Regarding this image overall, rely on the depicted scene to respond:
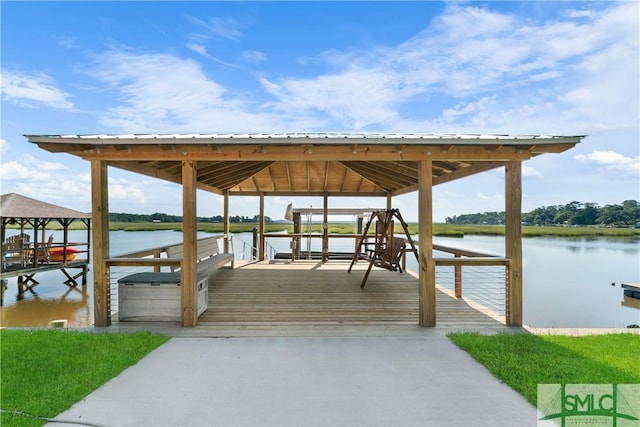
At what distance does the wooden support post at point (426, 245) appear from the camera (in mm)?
4625

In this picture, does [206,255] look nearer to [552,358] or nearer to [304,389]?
[304,389]

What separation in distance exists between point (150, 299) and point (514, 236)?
513cm

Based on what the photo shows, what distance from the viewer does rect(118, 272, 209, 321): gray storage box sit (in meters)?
4.78

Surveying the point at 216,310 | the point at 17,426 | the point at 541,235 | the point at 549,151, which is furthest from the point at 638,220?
the point at 17,426

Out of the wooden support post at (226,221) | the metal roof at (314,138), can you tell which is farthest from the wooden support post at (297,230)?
the metal roof at (314,138)

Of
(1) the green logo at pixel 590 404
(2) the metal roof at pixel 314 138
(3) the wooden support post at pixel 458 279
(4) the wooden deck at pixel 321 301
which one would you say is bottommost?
(4) the wooden deck at pixel 321 301

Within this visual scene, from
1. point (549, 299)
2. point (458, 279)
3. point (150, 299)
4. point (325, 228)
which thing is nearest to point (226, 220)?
point (325, 228)

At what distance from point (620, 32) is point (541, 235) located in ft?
136

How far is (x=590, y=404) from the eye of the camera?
8.46 feet

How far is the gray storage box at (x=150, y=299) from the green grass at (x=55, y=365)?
1.93 feet

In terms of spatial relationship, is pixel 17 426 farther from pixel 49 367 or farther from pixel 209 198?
pixel 209 198

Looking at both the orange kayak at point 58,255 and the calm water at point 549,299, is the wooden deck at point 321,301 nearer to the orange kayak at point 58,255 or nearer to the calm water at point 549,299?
the calm water at point 549,299

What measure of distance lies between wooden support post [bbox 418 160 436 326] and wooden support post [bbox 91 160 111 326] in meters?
4.30

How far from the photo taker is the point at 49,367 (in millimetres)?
3221
